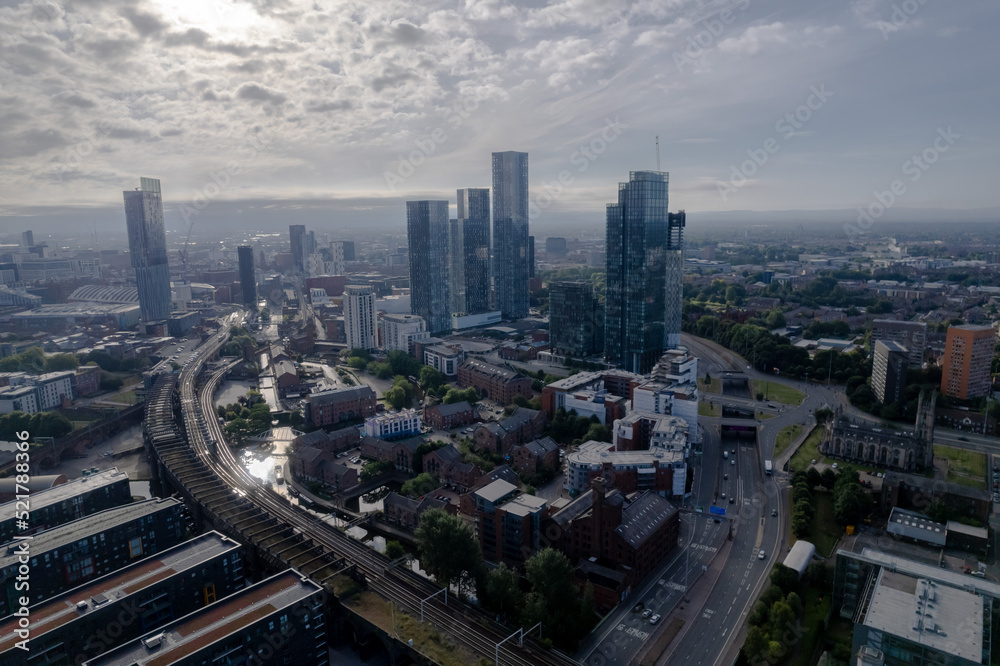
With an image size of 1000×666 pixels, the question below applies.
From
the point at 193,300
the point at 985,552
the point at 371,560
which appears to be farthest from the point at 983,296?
the point at 193,300

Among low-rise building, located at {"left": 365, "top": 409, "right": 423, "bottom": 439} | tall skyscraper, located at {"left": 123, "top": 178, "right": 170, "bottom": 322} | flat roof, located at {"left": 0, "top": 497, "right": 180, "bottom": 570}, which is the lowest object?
low-rise building, located at {"left": 365, "top": 409, "right": 423, "bottom": 439}

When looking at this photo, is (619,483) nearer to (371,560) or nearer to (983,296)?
(371,560)

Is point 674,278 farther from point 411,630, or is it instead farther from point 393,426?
point 411,630

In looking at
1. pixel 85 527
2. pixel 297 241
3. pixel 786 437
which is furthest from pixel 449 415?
pixel 297 241

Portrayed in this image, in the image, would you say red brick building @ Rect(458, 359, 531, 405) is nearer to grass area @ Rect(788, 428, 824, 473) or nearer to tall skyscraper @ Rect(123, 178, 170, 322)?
grass area @ Rect(788, 428, 824, 473)

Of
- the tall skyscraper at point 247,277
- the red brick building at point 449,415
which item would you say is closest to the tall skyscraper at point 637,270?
the red brick building at point 449,415

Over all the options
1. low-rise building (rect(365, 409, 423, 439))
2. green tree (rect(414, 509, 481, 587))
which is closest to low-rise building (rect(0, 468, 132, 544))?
low-rise building (rect(365, 409, 423, 439))

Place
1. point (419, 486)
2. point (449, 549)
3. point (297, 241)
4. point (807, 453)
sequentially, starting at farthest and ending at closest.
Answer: point (297, 241) → point (807, 453) → point (419, 486) → point (449, 549)
